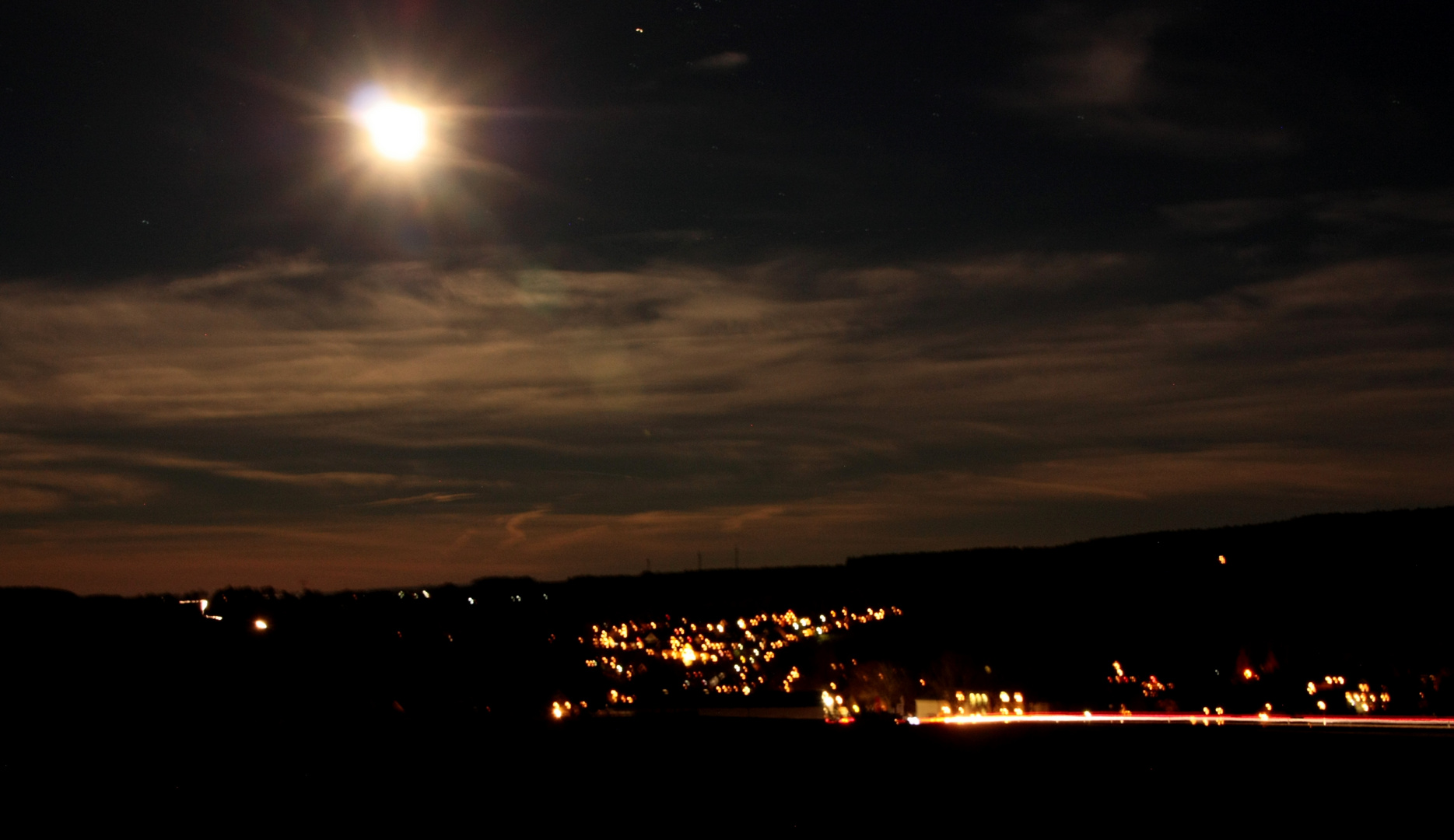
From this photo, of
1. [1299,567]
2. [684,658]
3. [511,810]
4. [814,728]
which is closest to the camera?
[511,810]

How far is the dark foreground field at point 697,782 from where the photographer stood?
12.2m

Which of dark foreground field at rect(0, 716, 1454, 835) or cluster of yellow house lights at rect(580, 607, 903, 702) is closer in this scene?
dark foreground field at rect(0, 716, 1454, 835)

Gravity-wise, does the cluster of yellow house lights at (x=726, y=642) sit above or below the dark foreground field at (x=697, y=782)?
above

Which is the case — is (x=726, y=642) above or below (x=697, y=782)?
above

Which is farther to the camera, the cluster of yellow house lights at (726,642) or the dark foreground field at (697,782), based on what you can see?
the cluster of yellow house lights at (726,642)

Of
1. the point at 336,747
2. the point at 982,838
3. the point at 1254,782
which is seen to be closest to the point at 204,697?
the point at 336,747

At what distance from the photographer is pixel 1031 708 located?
141 ft

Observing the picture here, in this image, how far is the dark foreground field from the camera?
12.2 meters

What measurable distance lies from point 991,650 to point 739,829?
119ft

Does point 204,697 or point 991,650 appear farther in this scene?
point 991,650

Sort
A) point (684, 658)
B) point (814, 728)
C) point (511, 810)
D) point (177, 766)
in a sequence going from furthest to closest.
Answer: point (684, 658) → point (814, 728) → point (177, 766) → point (511, 810)

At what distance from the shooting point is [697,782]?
15.6 m

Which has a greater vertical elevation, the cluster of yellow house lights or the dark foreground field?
the cluster of yellow house lights

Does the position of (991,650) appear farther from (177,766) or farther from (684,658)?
(177,766)
